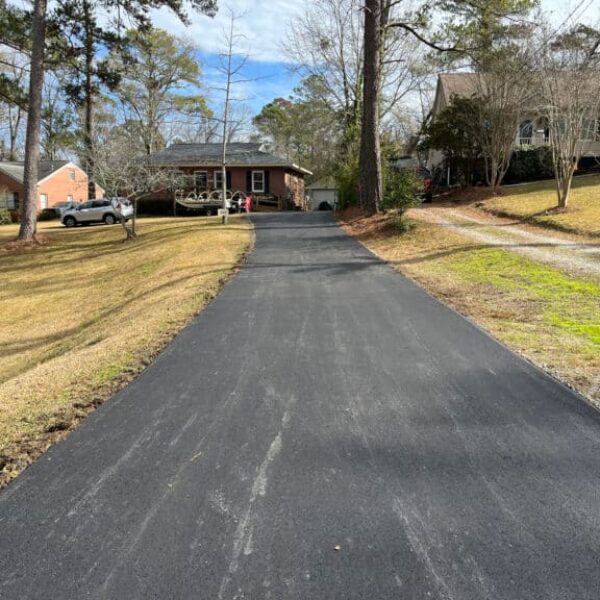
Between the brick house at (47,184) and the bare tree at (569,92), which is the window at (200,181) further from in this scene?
the bare tree at (569,92)

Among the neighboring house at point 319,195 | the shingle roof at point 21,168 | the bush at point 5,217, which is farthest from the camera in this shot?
the neighboring house at point 319,195

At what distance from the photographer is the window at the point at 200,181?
31.5 m

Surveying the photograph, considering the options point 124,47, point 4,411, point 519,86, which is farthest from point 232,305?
point 519,86

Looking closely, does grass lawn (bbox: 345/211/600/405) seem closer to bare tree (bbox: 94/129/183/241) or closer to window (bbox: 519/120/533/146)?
bare tree (bbox: 94/129/183/241)

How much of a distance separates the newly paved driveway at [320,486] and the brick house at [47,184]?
130 feet

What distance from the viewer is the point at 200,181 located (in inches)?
1252

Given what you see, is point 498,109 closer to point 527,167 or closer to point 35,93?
point 527,167

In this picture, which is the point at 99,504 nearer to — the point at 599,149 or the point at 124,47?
the point at 124,47

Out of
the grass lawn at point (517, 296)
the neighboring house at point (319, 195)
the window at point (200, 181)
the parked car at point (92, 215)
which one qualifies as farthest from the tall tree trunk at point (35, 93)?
the neighboring house at point (319, 195)

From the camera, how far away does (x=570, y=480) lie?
123 inches

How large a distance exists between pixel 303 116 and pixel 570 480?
41.0 metres

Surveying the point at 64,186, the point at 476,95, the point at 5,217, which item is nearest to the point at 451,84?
the point at 476,95

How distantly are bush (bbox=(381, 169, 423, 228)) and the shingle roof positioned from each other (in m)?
36.9

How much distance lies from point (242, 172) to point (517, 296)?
85.6ft
